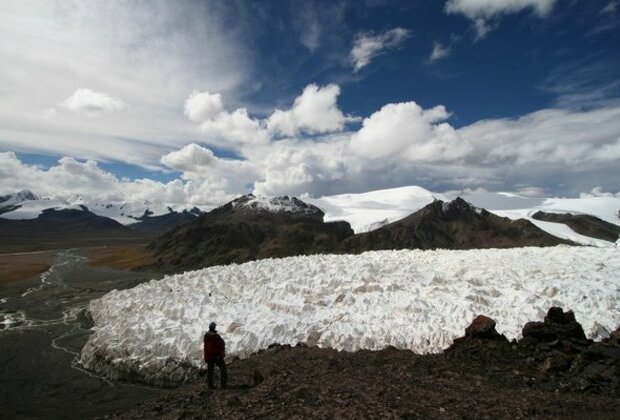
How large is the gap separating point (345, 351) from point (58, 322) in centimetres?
2844

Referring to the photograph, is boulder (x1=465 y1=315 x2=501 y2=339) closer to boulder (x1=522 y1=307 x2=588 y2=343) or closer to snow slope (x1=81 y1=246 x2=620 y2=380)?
boulder (x1=522 y1=307 x2=588 y2=343)

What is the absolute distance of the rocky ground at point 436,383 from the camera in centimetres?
1257

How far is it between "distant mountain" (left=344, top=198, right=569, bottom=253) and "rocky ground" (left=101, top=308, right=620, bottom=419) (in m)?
122

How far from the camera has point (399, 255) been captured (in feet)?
121

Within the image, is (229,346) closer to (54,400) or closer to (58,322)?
(54,400)

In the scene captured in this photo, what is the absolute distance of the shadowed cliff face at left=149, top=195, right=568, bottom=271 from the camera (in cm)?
14100

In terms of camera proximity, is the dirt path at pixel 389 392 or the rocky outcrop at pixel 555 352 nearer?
the dirt path at pixel 389 392

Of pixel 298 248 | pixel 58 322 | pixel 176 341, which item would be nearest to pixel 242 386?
pixel 176 341

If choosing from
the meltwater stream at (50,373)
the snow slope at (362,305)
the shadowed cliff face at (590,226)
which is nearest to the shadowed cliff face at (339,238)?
the shadowed cliff face at (590,226)

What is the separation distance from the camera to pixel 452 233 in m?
164

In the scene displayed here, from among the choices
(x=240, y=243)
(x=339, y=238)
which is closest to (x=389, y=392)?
(x=240, y=243)

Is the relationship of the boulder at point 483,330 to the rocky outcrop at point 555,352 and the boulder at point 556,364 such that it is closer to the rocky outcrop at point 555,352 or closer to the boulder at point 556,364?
the rocky outcrop at point 555,352

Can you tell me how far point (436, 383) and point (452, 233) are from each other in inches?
6169

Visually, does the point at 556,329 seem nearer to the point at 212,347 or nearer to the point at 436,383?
the point at 436,383
